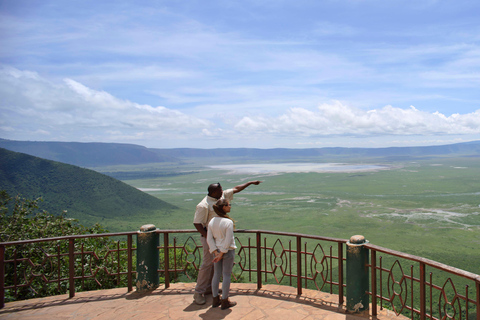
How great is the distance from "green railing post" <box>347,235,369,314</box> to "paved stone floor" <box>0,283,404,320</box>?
172 mm

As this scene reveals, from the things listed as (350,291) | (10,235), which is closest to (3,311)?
(350,291)

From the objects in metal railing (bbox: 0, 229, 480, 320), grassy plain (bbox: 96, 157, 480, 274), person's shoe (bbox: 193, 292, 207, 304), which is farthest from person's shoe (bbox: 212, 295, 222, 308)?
grassy plain (bbox: 96, 157, 480, 274)

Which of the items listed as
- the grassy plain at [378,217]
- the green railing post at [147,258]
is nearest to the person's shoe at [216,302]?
the green railing post at [147,258]

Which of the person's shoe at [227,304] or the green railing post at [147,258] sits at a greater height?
the green railing post at [147,258]

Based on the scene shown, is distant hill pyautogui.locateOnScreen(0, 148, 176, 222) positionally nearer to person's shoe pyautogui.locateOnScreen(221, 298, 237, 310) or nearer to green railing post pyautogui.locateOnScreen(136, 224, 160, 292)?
green railing post pyautogui.locateOnScreen(136, 224, 160, 292)

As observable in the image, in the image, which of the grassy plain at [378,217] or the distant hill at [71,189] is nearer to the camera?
the grassy plain at [378,217]

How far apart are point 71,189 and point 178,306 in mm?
57138

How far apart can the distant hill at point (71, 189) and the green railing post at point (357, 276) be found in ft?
164

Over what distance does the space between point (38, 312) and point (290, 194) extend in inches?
2678

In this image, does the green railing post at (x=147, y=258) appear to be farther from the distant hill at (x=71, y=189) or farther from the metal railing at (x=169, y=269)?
the distant hill at (x=71, y=189)

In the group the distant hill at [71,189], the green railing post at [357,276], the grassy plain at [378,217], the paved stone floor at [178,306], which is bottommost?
the grassy plain at [378,217]

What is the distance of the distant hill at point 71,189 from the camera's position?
4947cm

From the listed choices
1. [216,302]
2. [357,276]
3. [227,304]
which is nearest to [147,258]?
[216,302]

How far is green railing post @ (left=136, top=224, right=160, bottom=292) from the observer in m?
5.40
